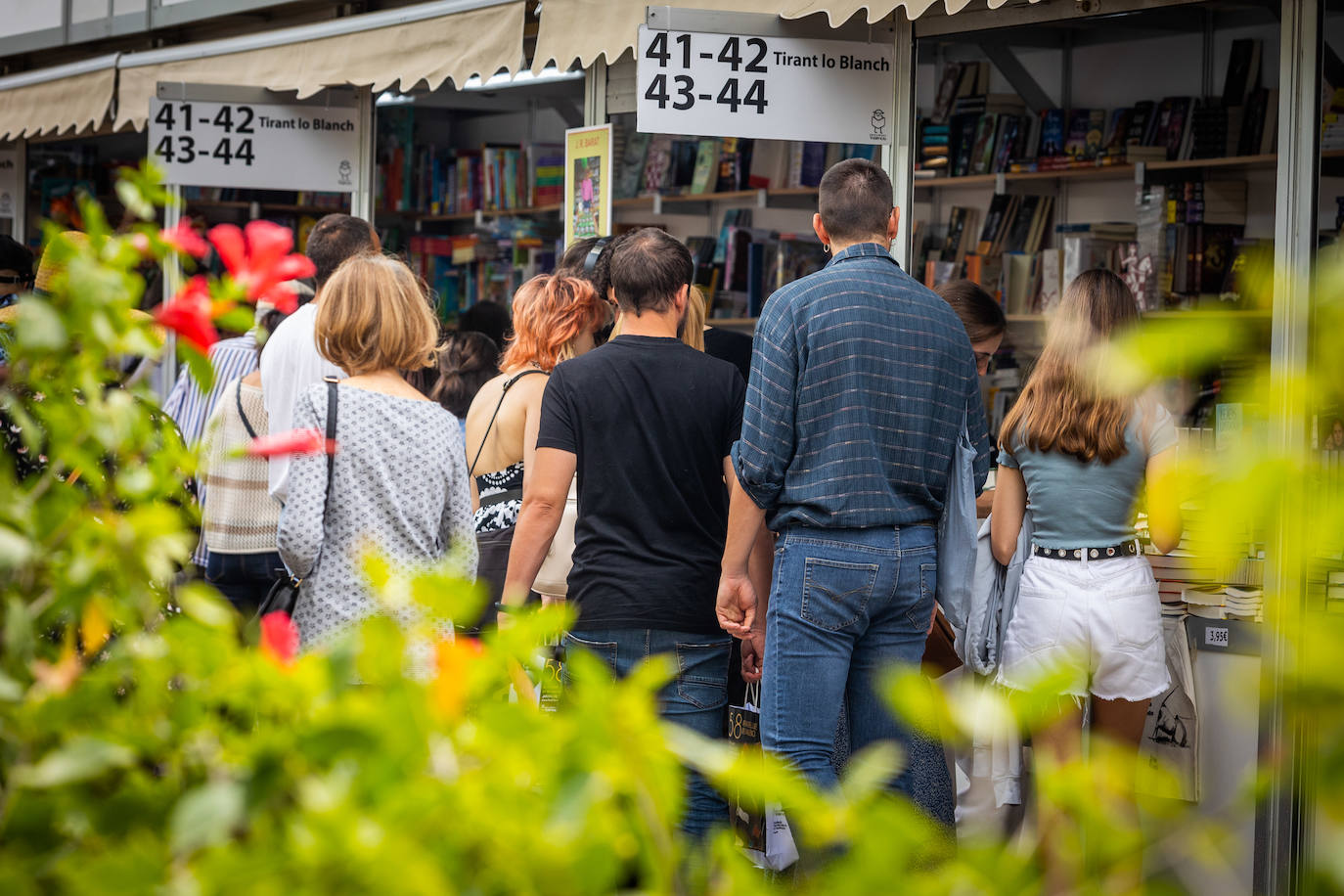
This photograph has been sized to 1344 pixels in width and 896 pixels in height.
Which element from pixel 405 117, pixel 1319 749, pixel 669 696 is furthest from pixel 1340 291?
pixel 405 117

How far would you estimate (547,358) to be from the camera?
3768 mm

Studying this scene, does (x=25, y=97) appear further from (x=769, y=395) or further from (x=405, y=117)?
(x=769, y=395)

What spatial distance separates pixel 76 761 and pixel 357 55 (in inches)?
205

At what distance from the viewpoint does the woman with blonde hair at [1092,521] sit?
3.53 m

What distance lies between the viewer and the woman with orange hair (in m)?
3.66

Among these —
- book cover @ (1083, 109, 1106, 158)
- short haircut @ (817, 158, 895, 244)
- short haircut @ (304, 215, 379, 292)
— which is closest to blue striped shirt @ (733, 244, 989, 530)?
short haircut @ (817, 158, 895, 244)

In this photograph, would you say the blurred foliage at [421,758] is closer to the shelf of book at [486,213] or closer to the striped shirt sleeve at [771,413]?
the striped shirt sleeve at [771,413]

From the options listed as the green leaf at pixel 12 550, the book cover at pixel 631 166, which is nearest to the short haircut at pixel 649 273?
the green leaf at pixel 12 550

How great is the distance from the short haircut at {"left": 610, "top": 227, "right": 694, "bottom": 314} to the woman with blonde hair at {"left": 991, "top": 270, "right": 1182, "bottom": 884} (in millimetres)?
971

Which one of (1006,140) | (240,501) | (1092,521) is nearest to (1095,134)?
(1006,140)

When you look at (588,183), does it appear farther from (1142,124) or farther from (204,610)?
(204,610)

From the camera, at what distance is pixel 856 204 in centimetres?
329

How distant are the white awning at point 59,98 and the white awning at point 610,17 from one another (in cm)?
283

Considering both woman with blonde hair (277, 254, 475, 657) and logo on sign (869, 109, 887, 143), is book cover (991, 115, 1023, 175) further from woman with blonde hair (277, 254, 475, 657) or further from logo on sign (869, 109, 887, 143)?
woman with blonde hair (277, 254, 475, 657)
